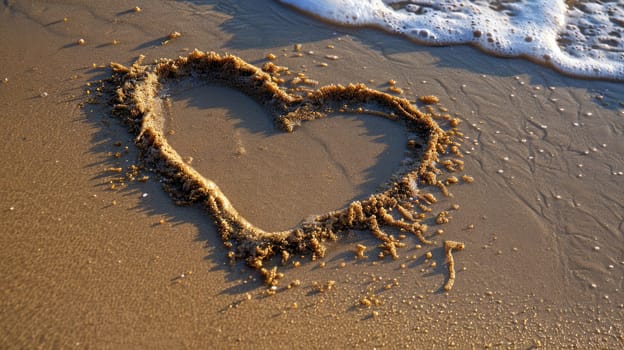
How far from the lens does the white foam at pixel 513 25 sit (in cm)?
371

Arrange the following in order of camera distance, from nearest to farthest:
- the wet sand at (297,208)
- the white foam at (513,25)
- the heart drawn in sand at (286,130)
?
the wet sand at (297,208)
the heart drawn in sand at (286,130)
the white foam at (513,25)

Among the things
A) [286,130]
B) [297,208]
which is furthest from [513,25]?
[297,208]

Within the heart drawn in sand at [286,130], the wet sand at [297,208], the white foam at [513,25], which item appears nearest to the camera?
the wet sand at [297,208]

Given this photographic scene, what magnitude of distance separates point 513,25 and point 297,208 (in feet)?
8.08

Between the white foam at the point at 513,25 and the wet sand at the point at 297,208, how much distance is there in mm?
186

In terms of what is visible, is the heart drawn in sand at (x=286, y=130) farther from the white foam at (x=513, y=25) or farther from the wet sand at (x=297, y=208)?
the white foam at (x=513, y=25)

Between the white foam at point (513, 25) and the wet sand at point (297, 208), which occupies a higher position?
the white foam at point (513, 25)

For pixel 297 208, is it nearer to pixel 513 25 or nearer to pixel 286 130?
pixel 286 130

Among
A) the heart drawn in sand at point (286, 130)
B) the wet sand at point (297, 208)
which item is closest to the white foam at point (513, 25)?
the wet sand at point (297, 208)

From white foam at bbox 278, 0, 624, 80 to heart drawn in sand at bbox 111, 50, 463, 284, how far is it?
904 mm

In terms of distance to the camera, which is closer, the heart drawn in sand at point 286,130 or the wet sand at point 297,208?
the wet sand at point 297,208

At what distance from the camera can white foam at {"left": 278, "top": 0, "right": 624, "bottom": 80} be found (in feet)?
12.2

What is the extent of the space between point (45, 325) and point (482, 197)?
2114mm

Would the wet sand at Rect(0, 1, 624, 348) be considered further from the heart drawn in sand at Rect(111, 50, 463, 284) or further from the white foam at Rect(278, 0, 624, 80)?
the white foam at Rect(278, 0, 624, 80)
